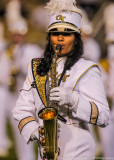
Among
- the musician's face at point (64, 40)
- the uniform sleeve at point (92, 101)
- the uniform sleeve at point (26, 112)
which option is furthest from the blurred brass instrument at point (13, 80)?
the uniform sleeve at point (92, 101)

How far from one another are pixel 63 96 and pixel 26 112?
53cm

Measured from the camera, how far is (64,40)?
10.9ft

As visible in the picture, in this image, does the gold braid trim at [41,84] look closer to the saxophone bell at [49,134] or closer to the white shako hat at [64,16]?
the saxophone bell at [49,134]

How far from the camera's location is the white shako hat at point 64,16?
10.9 ft

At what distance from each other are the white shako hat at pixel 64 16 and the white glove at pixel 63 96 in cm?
59

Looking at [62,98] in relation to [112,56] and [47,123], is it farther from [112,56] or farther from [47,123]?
[112,56]

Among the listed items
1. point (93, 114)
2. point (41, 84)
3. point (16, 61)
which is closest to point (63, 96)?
point (93, 114)

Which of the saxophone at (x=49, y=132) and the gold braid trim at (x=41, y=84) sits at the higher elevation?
the gold braid trim at (x=41, y=84)

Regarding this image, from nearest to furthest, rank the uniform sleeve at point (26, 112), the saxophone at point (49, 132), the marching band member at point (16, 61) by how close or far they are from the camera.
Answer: the saxophone at point (49, 132), the uniform sleeve at point (26, 112), the marching band member at point (16, 61)

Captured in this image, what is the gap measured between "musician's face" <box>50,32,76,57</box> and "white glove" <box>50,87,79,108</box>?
474 mm

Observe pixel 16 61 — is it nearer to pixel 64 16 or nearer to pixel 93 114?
pixel 64 16

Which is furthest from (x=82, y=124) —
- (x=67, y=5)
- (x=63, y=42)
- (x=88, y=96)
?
(x=67, y=5)

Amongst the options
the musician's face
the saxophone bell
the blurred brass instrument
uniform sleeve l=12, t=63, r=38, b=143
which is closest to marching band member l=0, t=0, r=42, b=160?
the blurred brass instrument

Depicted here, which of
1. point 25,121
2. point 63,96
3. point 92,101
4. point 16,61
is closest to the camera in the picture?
point 63,96
